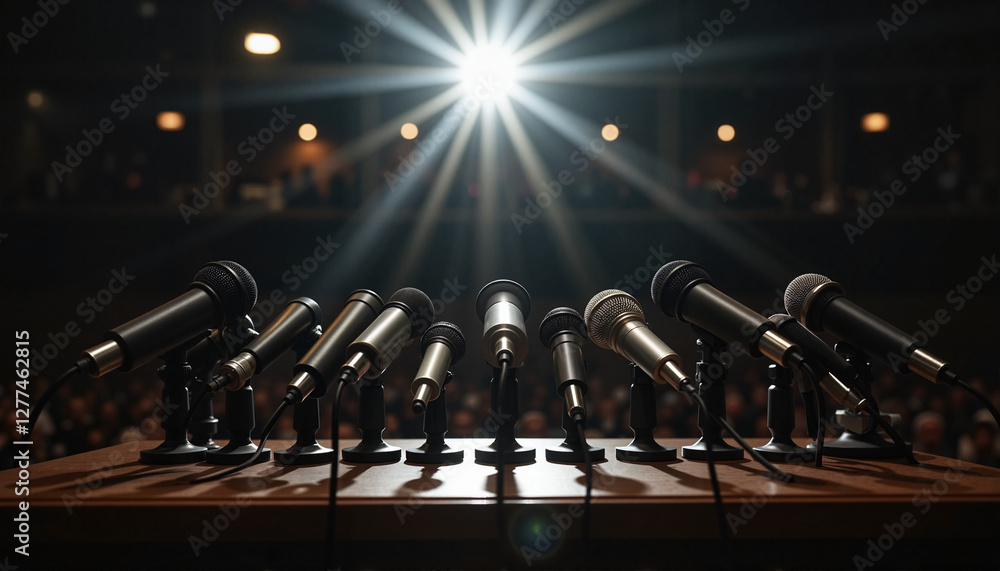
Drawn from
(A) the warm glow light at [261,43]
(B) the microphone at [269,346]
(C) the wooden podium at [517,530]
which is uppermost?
(A) the warm glow light at [261,43]

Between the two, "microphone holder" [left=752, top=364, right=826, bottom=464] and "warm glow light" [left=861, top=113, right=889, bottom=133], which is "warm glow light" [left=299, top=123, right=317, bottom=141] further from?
"microphone holder" [left=752, top=364, right=826, bottom=464]

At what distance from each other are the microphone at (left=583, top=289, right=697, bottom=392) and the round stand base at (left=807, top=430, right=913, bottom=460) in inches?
14.2

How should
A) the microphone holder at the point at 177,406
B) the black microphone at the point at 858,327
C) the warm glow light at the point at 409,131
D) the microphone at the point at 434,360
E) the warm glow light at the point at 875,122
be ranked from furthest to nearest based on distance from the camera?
the warm glow light at the point at 409,131 → the warm glow light at the point at 875,122 → the microphone holder at the point at 177,406 → the black microphone at the point at 858,327 → the microphone at the point at 434,360

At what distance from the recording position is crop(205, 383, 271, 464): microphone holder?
44.3 inches

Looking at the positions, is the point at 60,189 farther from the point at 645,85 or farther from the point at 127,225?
the point at 645,85

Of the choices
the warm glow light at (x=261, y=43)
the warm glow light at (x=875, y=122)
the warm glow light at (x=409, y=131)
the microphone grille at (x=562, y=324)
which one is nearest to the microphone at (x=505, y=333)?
the microphone grille at (x=562, y=324)

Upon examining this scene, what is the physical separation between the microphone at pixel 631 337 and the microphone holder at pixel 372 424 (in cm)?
37

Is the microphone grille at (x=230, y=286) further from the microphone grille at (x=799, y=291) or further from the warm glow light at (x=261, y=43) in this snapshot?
the warm glow light at (x=261, y=43)

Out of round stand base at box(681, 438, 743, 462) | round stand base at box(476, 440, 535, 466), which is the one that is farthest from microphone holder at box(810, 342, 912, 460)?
round stand base at box(476, 440, 535, 466)

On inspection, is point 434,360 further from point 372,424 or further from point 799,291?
point 799,291

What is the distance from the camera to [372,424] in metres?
1.17

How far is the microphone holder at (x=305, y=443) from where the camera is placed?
1.11 m

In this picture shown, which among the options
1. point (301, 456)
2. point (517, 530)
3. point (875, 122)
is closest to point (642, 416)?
point (517, 530)

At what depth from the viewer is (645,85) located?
438cm
